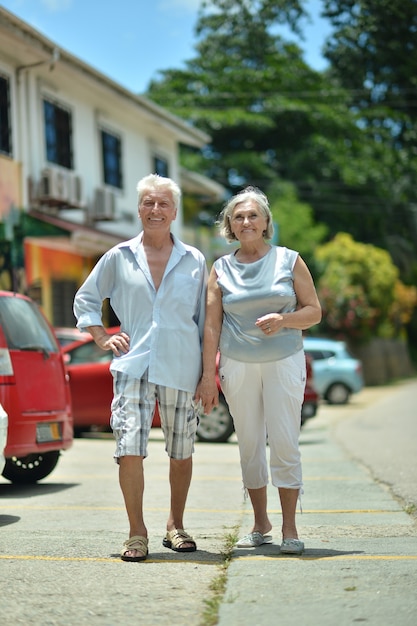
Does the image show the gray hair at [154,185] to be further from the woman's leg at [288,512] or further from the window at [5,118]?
the window at [5,118]

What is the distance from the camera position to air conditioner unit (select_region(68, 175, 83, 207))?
20500 millimetres

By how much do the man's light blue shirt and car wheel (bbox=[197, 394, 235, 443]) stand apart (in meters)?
8.24

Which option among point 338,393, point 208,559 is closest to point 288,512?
point 208,559

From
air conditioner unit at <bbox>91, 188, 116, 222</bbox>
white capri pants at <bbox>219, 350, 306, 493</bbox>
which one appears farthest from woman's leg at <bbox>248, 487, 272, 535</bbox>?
air conditioner unit at <bbox>91, 188, 116, 222</bbox>

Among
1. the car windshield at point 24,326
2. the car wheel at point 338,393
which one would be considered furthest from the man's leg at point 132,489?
the car wheel at point 338,393

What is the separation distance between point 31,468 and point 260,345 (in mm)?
4453

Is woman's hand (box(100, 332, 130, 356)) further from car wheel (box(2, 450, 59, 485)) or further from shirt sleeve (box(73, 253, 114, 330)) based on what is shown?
car wheel (box(2, 450, 59, 485))

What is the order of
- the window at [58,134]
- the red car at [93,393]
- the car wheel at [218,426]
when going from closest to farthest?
the car wheel at [218,426], the red car at [93,393], the window at [58,134]

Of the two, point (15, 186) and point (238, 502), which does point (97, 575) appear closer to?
point (238, 502)

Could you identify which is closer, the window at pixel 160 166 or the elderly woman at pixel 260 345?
the elderly woman at pixel 260 345

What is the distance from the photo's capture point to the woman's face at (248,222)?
5824 millimetres

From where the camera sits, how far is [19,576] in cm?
503

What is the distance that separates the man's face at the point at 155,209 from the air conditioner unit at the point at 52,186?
1403 cm

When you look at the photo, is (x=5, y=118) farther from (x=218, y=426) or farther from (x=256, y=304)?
(x=256, y=304)
